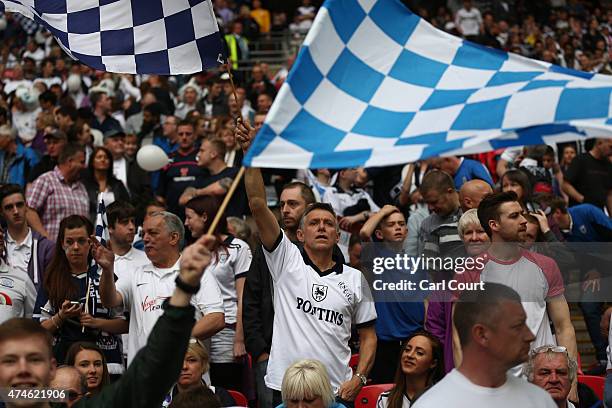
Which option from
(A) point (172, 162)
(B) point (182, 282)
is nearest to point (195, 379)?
(B) point (182, 282)

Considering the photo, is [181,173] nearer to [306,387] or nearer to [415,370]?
[415,370]

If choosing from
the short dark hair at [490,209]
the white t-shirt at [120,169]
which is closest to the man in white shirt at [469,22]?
the white t-shirt at [120,169]

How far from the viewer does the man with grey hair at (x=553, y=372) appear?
19.6 ft

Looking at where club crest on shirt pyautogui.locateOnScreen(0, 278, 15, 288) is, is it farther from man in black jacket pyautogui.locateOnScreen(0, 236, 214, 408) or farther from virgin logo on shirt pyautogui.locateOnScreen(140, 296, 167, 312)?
man in black jacket pyautogui.locateOnScreen(0, 236, 214, 408)

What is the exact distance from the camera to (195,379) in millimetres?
6773

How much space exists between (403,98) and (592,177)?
6.94 meters

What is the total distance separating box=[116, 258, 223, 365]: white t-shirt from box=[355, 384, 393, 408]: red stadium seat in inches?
41.3

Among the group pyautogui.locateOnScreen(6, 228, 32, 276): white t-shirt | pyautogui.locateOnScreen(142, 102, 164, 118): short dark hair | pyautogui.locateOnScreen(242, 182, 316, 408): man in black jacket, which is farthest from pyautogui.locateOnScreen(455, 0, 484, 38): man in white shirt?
pyautogui.locateOnScreen(242, 182, 316, 408): man in black jacket

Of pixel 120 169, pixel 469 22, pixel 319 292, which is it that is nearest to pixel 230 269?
pixel 319 292

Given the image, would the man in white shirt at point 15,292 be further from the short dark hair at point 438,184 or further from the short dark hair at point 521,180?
the short dark hair at point 521,180

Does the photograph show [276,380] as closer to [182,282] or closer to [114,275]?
→ [114,275]

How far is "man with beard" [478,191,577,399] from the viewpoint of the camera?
6.29 metres

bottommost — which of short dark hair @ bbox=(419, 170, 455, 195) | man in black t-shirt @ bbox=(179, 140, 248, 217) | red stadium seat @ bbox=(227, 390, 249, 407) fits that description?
red stadium seat @ bbox=(227, 390, 249, 407)

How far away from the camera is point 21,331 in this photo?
392 centimetres
